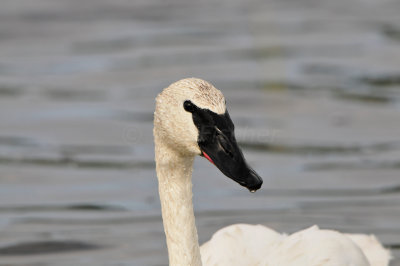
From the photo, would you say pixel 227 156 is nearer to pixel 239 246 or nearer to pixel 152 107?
pixel 239 246

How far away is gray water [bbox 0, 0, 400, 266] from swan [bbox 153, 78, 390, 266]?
1201mm

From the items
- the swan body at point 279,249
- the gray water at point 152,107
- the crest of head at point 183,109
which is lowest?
the swan body at point 279,249

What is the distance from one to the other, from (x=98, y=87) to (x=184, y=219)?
6950 mm

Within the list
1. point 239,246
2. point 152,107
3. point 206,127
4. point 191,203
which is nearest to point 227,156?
point 206,127

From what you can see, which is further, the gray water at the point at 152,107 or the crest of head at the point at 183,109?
the gray water at the point at 152,107

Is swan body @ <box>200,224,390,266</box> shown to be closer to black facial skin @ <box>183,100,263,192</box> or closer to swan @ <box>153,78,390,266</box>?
swan @ <box>153,78,390,266</box>

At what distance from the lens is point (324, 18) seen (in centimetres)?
1463

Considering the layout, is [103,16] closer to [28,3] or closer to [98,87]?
[28,3]

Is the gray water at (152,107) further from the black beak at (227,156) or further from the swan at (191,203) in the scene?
the black beak at (227,156)

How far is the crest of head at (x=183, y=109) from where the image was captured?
4.52 meters

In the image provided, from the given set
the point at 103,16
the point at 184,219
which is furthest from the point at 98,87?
the point at 184,219

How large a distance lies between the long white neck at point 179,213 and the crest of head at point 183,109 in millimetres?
271

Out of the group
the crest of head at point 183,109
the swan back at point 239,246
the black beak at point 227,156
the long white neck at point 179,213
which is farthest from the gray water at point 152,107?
the black beak at point 227,156

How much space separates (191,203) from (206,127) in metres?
0.69
